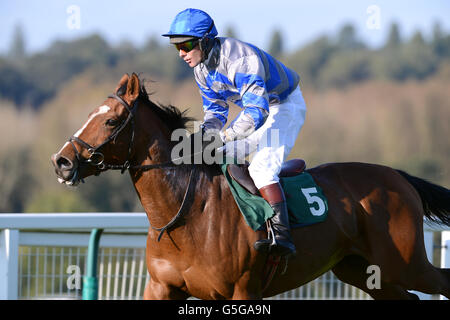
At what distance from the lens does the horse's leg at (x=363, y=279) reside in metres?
4.67

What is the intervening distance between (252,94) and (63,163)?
1.07 m

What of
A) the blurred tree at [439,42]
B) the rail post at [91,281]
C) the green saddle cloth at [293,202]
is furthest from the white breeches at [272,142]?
the blurred tree at [439,42]

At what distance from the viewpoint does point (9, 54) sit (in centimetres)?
4956

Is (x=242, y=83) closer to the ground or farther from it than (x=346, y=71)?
closer to the ground

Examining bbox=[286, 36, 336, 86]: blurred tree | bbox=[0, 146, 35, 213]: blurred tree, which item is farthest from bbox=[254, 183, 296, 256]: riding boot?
bbox=[286, 36, 336, 86]: blurred tree

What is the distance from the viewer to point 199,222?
3.94 meters

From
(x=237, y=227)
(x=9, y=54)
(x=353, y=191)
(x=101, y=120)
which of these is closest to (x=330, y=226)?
(x=353, y=191)

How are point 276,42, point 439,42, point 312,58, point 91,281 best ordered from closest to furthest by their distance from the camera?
point 91,281
point 439,42
point 312,58
point 276,42

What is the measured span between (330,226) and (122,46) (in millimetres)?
46156

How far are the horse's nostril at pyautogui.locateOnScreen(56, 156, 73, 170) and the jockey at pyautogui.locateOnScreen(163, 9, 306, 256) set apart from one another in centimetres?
84

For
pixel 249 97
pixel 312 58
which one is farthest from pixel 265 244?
pixel 312 58

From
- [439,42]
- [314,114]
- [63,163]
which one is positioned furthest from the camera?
[439,42]

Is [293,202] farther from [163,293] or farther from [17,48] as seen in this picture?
[17,48]
